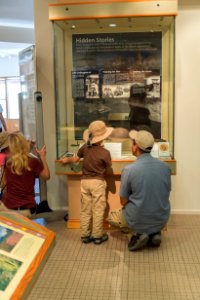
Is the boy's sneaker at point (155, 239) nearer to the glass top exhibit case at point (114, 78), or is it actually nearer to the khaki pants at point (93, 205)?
the khaki pants at point (93, 205)

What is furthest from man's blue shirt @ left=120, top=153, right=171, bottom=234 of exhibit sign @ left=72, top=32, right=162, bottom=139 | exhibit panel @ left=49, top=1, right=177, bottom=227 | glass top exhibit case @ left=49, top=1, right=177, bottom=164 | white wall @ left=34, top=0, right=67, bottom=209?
white wall @ left=34, top=0, right=67, bottom=209

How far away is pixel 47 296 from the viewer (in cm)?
248

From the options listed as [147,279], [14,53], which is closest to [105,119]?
[147,279]

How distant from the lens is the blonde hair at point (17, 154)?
3.07 metres

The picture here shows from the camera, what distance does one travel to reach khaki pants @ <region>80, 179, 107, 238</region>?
3.34 meters

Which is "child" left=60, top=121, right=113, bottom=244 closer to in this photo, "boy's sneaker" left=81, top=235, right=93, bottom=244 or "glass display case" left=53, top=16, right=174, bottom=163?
"boy's sneaker" left=81, top=235, right=93, bottom=244

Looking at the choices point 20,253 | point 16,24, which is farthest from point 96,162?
point 16,24

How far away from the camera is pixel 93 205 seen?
11.1ft

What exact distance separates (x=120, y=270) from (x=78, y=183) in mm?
1119

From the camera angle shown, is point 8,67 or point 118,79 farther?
point 8,67

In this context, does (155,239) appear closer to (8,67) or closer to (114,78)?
(114,78)

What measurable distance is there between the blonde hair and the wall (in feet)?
3.43

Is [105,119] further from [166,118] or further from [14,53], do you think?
[14,53]

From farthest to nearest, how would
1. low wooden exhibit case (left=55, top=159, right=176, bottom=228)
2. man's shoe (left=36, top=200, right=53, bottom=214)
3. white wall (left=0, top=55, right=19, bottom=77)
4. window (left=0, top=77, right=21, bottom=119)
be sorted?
window (left=0, top=77, right=21, bottom=119) < white wall (left=0, top=55, right=19, bottom=77) < man's shoe (left=36, top=200, right=53, bottom=214) < low wooden exhibit case (left=55, top=159, right=176, bottom=228)
